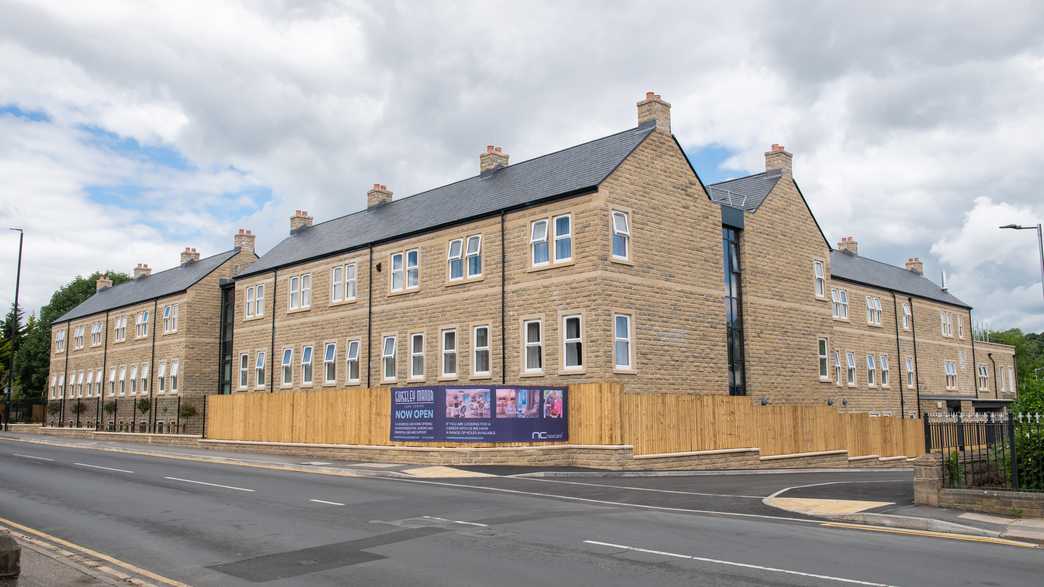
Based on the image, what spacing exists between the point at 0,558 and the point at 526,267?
2068cm

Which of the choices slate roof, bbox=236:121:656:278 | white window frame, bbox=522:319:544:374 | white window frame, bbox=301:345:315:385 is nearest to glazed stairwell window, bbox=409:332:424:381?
slate roof, bbox=236:121:656:278

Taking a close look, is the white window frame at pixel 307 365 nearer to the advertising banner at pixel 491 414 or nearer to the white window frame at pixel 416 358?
the white window frame at pixel 416 358

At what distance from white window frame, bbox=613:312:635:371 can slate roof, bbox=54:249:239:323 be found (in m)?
31.8

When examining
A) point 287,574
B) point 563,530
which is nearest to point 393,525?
point 563,530

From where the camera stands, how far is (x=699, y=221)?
2991cm

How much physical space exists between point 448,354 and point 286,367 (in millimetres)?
12045

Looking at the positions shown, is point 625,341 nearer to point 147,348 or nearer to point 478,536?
point 478,536

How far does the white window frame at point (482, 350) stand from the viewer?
93.8 ft

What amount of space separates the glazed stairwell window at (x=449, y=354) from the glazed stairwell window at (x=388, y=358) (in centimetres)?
318

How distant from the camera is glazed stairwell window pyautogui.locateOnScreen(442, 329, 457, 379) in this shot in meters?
30.2

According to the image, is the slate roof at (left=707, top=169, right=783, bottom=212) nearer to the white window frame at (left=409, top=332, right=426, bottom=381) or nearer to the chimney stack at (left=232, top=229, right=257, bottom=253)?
the white window frame at (left=409, top=332, right=426, bottom=381)

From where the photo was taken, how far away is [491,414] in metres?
24.1

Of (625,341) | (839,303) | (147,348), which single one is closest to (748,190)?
(839,303)

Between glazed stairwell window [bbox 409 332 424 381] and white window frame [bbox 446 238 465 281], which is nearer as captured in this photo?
white window frame [bbox 446 238 465 281]
